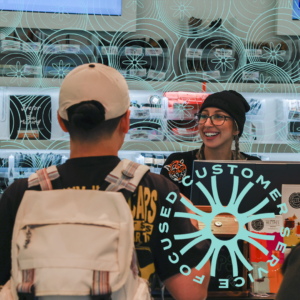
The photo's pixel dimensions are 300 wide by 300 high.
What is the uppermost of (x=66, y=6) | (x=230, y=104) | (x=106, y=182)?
(x=66, y=6)

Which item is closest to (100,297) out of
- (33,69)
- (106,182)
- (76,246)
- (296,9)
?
(76,246)

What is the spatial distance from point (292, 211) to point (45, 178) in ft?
2.88

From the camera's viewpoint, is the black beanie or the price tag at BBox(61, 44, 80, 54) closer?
the black beanie

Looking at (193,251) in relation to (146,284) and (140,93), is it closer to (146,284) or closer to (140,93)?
(146,284)

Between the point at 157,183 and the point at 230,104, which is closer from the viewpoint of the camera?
the point at 157,183

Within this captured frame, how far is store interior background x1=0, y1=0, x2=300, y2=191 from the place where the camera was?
92.8 inches

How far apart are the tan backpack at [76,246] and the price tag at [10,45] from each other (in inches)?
72.8

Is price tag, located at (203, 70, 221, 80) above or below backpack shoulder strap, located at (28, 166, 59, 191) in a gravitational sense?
above

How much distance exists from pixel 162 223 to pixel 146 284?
143 mm

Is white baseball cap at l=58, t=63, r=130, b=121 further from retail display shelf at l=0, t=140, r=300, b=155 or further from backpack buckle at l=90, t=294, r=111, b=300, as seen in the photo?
retail display shelf at l=0, t=140, r=300, b=155

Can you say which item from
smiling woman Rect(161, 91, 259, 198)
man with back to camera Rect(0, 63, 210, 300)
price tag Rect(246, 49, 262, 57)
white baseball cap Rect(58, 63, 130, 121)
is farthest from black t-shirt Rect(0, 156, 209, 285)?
price tag Rect(246, 49, 262, 57)

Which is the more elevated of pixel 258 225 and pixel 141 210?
pixel 141 210

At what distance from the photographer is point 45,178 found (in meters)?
0.81

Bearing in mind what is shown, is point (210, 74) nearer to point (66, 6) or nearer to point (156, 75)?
point (156, 75)
